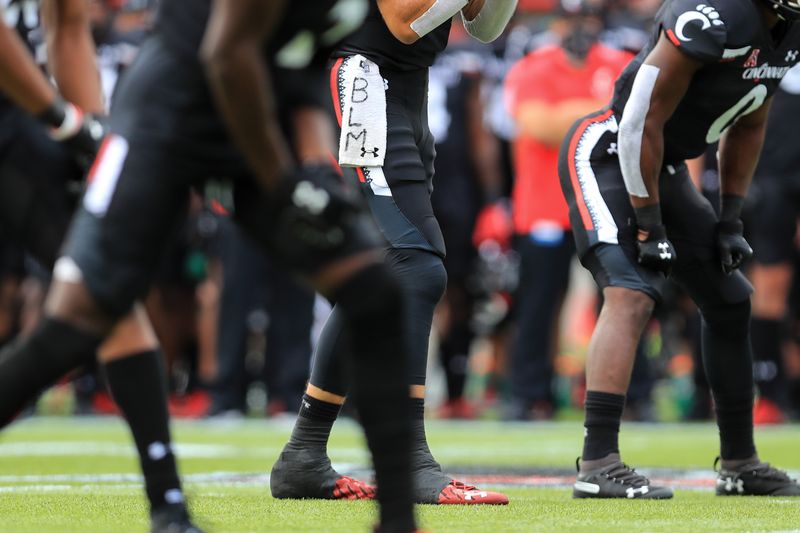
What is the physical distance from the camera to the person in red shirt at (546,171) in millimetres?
10609

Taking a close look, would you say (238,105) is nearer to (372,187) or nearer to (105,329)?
(105,329)

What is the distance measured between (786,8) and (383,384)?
2.55 m

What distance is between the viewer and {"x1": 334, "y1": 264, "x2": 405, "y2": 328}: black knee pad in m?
3.14

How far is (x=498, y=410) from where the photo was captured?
41.8 feet

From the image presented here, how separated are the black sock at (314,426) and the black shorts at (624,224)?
113 centimetres

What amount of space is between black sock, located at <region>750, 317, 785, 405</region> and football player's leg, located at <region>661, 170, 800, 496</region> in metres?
4.52

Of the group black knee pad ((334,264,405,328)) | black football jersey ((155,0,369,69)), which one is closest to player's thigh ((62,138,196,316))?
black football jersey ((155,0,369,69))

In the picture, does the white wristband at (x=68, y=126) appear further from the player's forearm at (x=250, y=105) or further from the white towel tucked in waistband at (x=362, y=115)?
the white towel tucked in waistband at (x=362, y=115)

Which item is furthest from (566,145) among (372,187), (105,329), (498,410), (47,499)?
(498,410)

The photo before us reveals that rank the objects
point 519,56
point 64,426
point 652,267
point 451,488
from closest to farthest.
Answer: point 451,488, point 652,267, point 64,426, point 519,56

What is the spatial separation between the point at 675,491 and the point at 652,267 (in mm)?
912

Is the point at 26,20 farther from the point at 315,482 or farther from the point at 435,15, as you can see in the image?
the point at 315,482

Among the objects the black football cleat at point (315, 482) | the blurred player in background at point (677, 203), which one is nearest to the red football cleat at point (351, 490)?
the black football cleat at point (315, 482)

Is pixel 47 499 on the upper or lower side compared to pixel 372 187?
lower
